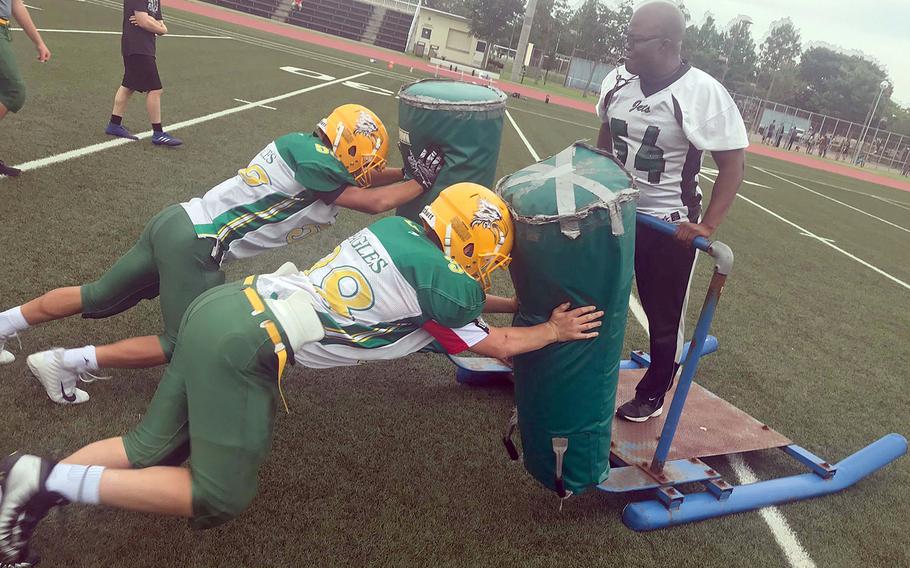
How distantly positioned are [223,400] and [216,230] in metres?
1.12

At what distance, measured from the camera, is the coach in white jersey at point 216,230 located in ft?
9.95

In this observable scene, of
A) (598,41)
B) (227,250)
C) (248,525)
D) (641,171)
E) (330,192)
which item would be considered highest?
(598,41)

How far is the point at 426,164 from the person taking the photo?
3.26 m

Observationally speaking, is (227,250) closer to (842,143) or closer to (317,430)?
(317,430)

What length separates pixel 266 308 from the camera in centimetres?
229

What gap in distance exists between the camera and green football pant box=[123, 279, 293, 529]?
2195 mm

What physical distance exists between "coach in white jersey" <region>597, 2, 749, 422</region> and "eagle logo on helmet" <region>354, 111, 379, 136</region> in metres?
1.27

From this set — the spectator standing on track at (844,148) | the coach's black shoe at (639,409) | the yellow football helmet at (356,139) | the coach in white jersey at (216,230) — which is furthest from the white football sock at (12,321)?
the spectator standing on track at (844,148)

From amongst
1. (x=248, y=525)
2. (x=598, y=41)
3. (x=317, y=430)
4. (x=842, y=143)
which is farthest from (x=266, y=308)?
(x=598, y=41)

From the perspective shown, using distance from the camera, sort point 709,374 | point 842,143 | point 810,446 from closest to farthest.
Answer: point 810,446 < point 709,374 < point 842,143

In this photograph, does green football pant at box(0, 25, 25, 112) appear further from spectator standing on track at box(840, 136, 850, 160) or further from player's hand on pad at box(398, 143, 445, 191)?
spectator standing on track at box(840, 136, 850, 160)

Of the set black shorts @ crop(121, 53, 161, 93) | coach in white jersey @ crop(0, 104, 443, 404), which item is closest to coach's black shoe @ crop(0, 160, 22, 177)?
black shorts @ crop(121, 53, 161, 93)

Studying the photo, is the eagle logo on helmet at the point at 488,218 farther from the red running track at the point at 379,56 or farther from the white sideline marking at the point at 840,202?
the red running track at the point at 379,56

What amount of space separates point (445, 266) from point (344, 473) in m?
1.28
